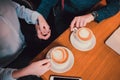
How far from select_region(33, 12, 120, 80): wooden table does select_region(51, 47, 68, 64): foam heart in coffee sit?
73 millimetres

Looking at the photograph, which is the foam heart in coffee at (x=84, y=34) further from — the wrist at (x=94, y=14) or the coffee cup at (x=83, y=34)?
the wrist at (x=94, y=14)

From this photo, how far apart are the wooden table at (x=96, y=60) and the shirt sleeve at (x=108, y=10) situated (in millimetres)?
64

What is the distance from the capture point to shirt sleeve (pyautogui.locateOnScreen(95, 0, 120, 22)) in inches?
49.6

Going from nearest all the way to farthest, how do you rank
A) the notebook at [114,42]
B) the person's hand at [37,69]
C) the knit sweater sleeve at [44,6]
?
the person's hand at [37,69], the notebook at [114,42], the knit sweater sleeve at [44,6]

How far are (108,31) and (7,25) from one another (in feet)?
1.62

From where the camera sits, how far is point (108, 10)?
1273 millimetres

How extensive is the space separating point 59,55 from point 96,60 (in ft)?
0.65

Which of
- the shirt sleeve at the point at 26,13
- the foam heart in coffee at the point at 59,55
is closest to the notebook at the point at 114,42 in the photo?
the foam heart in coffee at the point at 59,55

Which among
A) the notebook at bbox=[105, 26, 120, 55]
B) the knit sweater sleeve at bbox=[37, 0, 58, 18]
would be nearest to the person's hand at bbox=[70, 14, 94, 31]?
the notebook at bbox=[105, 26, 120, 55]

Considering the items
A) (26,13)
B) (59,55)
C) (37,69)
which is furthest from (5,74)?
(26,13)

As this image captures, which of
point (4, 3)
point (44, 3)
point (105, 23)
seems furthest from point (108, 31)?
point (4, 3)

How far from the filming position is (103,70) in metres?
1.16

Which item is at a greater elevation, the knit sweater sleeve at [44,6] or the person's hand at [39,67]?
the knit sweater sleeve at [44,6]

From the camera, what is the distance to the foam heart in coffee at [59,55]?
1078 mm
